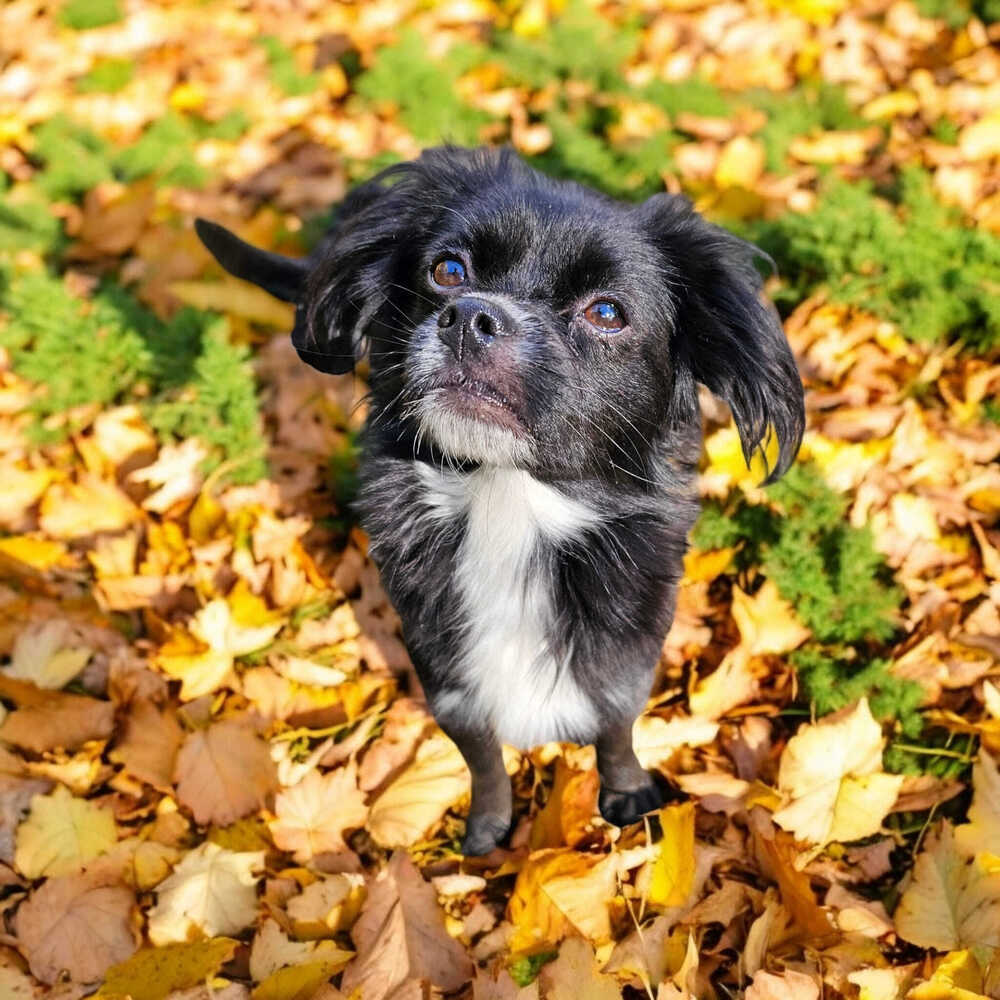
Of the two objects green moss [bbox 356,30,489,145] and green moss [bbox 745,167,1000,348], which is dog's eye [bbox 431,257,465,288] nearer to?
green moss [bbox 745,167,1000,348]

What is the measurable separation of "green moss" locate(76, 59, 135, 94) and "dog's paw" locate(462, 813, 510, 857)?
462 cm

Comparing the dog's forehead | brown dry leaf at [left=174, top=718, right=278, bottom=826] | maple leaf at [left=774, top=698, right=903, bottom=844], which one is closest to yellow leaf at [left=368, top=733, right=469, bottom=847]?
brown dry leaf at [left=174, top=718, right=278, bottom=826]

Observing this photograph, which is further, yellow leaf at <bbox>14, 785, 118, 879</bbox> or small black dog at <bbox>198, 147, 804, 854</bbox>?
yellow leaf at <bbox>14, 785, 118, 879</bbox>

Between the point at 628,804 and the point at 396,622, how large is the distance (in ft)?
3.26

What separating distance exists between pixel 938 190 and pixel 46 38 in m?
4.96

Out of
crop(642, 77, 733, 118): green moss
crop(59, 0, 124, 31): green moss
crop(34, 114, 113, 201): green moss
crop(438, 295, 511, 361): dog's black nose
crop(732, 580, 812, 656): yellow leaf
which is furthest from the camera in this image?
crop(59, 0, 124, 31): green moss

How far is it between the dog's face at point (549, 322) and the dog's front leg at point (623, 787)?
2.74ft

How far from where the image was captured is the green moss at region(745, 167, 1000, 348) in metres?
3.56

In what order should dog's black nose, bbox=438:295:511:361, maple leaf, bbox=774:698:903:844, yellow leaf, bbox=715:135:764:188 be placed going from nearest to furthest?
1. dog's black nose, bbox=438:295:511:361
2. maple leaf, bbox=774:698:903:844
3. yellow leaf, bbox=715:135:764:188

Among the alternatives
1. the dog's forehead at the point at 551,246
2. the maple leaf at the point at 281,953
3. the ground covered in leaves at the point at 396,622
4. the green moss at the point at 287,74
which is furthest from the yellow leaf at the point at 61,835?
the green moss at the point at 287,74

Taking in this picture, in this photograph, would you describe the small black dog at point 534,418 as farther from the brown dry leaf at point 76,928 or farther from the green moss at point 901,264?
the green moss at point 901,264

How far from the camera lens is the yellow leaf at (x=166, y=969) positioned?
2393mm

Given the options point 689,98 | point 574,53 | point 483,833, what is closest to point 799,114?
point 689,98

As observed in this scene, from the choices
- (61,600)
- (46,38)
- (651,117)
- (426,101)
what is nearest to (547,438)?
(61,600)
